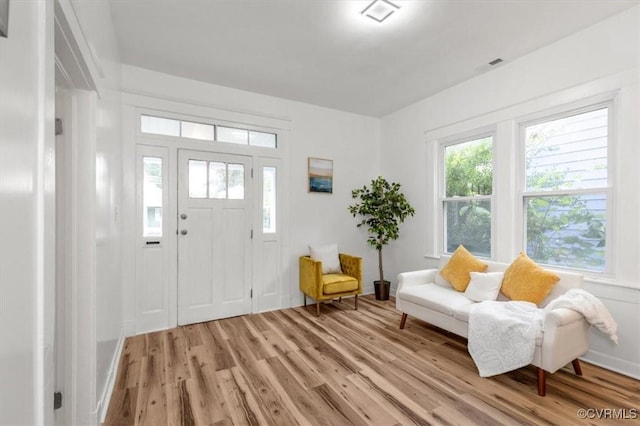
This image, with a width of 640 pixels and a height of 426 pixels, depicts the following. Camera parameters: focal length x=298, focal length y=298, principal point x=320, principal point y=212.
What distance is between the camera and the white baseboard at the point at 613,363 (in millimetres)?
2336

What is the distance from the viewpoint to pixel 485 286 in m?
2.88

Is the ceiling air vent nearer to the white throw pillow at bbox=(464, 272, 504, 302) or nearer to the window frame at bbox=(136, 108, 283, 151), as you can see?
the white throw pillow at bbox=(464, 272, 504, 302)

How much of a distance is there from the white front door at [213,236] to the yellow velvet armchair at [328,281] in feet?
2.43

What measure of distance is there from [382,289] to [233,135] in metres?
2.99

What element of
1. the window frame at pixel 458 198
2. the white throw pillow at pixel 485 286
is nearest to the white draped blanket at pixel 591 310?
the white throw pillow at pixel 485 286

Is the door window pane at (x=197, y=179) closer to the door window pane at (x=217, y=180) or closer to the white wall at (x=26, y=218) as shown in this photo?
the door window pane at (x=217, y=180)

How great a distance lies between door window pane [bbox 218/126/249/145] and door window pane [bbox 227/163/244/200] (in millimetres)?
Answer: 316

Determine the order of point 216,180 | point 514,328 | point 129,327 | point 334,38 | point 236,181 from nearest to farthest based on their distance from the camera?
1. point 514,328
2. point 334,38
3. point 129,327
4. point 216,180
5. point 236,181

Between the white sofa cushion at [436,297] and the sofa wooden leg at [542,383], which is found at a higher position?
the white sofa cushion at [436,297]

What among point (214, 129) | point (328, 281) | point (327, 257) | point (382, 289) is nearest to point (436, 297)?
point (328, 281)

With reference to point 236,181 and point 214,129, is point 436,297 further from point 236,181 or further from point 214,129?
point 214,129

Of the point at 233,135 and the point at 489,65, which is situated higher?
the point at 489,65

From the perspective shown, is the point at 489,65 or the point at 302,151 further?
the point at 302,151

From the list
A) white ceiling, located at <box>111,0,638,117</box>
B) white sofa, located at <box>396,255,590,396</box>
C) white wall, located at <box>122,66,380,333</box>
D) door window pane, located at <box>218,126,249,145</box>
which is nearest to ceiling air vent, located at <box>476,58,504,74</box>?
white ceiling, located at <box>111,0,638,117</box>
